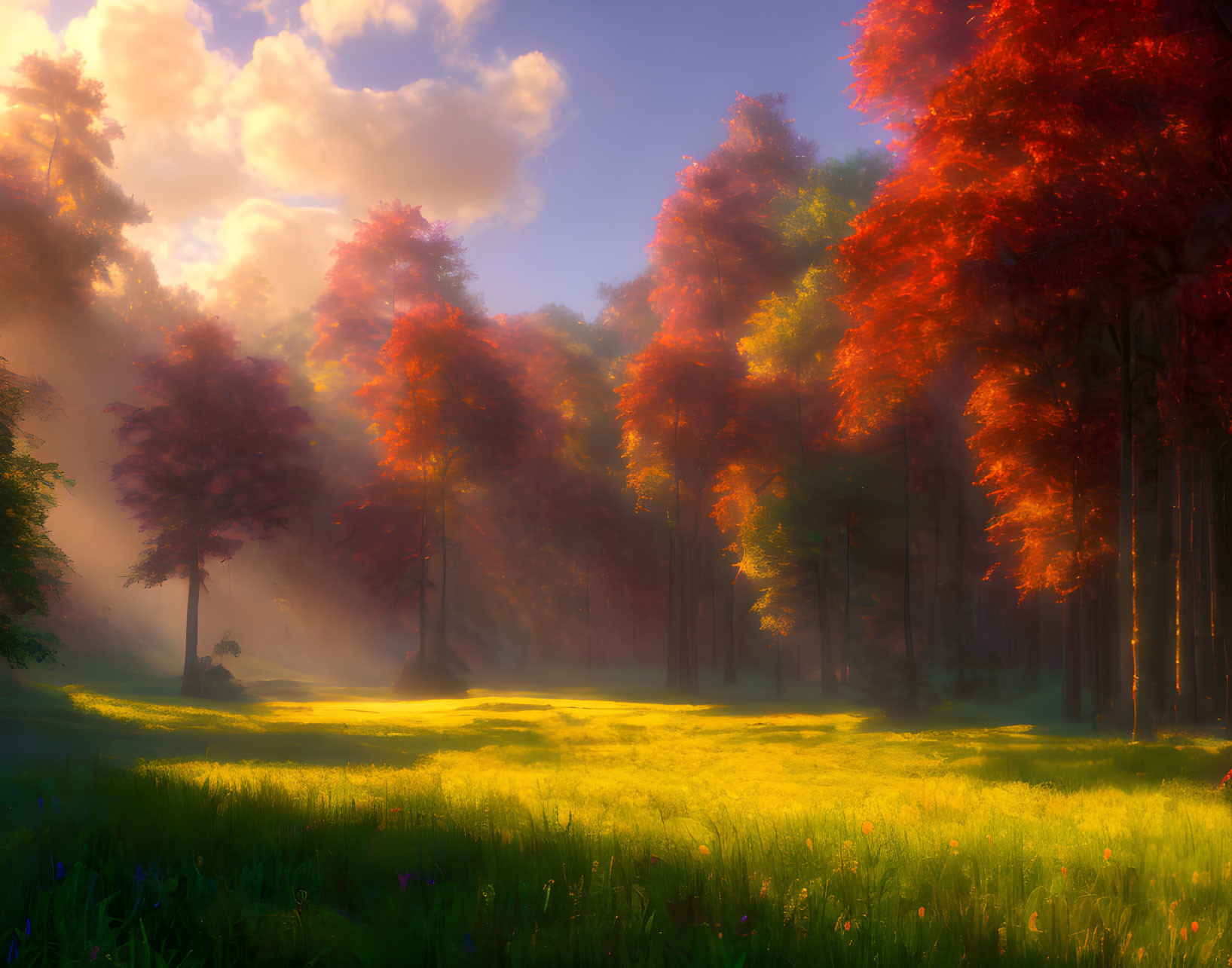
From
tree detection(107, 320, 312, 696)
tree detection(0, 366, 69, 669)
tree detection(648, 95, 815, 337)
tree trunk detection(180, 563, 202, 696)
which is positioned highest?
tree detection(648, 95, 815, 337)

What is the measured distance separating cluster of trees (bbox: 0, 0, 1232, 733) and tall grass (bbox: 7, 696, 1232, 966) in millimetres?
8498

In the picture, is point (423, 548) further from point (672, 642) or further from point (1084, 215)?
point (1084, 215)

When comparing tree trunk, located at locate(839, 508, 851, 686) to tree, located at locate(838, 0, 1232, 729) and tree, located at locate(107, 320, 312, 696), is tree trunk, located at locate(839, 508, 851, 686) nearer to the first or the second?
tree, located at locate(838, 0, 1232, 729)

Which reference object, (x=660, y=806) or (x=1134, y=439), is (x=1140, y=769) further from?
(x=660, y=806)

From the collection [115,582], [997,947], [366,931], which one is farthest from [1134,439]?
[115,582]

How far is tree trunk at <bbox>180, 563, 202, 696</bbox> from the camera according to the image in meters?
27.3

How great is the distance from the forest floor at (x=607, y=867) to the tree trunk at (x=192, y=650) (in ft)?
61.7

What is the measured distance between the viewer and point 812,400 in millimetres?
27359

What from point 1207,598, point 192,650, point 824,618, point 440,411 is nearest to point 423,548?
point 440,411

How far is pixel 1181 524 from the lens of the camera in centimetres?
1598

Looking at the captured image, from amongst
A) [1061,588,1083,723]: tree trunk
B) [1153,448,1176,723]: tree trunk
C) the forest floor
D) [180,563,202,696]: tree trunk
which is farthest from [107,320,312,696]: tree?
[1153,448,1176,723]: tree trunk

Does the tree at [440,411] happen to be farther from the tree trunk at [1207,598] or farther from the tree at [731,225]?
the tree trunk at [1207,598]

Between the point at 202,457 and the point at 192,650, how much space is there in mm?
6448

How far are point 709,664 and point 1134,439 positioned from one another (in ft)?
111
